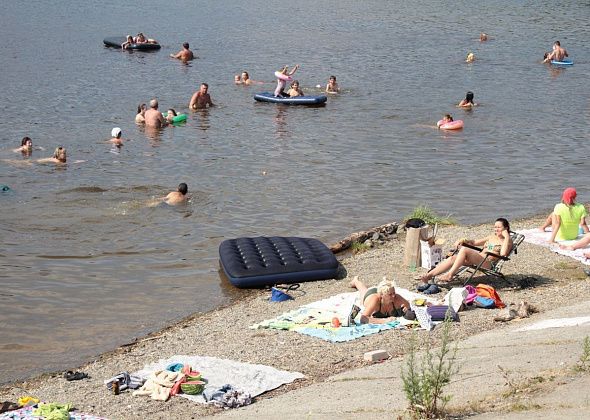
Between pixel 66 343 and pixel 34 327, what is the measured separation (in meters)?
0.71

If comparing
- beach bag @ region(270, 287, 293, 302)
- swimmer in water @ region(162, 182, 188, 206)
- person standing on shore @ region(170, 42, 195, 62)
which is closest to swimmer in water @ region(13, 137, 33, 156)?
swimmer in water @ region(162, 182, 188, 206)

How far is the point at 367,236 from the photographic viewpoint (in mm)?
15891

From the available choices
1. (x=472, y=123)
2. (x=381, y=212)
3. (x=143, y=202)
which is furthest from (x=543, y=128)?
(x=143, y=202)

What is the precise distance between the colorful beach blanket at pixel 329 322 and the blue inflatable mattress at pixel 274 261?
112 centimetres

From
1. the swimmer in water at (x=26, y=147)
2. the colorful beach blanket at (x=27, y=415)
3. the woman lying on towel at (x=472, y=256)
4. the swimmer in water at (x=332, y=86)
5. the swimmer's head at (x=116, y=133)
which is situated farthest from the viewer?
the swimmer in water at (x=332, y=86)

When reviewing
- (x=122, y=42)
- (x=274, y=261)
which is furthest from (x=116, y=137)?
(x=122, y=42)

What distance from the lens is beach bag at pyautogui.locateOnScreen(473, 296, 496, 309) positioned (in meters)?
11.9

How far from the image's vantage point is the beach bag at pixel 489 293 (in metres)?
12.0

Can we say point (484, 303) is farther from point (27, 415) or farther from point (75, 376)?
point (27, 415)

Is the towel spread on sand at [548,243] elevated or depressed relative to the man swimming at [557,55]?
depressed

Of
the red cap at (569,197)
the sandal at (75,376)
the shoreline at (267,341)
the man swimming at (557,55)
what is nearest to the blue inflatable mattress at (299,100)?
the man swimming at (557,55)

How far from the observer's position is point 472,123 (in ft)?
87.4

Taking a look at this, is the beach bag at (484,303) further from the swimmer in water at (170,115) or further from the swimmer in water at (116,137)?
the swimmer in water at (170,115)

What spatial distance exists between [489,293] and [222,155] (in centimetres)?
1132
